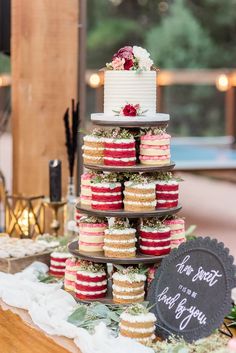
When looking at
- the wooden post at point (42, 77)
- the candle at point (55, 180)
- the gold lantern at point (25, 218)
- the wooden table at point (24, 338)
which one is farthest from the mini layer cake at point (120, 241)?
the wooden post at point (42, 77)

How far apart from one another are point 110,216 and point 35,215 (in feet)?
4.06

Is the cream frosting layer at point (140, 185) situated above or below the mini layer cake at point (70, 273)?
above

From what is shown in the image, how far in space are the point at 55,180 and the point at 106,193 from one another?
1.05m

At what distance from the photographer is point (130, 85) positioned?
3.31 metres

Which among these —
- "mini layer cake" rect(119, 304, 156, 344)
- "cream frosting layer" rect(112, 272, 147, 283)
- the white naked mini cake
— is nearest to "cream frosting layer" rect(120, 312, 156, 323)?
"mini layer cake" rect(119, 304, 156, 344)

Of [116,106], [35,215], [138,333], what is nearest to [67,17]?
[35,215]

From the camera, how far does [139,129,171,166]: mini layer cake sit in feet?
10.7

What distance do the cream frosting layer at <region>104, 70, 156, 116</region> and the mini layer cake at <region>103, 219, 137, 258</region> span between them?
450 millimetres

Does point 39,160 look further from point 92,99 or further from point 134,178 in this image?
point 92,99

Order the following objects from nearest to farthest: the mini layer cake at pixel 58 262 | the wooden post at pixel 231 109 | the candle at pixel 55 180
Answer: the mini layer cake at pixel 58 262 → the candle at pixel 55 180 → the wooden post at pixel 231 109

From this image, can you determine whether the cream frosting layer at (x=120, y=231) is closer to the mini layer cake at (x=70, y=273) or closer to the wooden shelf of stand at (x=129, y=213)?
the wooden shelf of stand at (x=129, y=213)

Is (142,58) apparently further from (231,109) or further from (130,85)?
(231,109)

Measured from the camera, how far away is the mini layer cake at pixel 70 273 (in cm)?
344

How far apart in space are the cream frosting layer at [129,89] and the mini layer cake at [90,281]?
→ 1.95 ft
